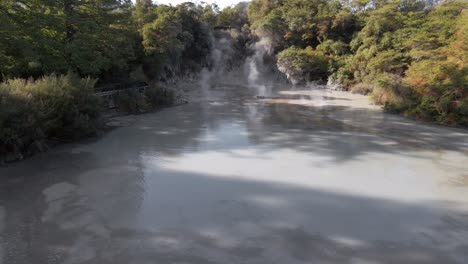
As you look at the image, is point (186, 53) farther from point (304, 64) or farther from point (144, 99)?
point (144, 99)

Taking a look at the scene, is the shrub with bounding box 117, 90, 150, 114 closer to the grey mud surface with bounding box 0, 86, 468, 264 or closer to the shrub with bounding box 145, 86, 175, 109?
the shrub with bounding box 145, 86, 175, 109

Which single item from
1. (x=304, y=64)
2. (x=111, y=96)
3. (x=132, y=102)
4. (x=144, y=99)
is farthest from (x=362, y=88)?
(x=111, y=96)

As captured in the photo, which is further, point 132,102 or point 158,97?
point 158,97

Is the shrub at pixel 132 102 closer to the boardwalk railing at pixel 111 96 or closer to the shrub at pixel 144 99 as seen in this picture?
the shrub at pixel 144 99

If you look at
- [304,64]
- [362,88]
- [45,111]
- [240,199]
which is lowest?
[240,199]

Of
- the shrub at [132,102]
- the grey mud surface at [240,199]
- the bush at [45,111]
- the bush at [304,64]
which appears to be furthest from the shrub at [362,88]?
the bush at [45,111]

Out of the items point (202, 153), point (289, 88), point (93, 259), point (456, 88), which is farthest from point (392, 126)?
point (289, 88)

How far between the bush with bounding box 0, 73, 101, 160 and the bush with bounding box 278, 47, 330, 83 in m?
21.9

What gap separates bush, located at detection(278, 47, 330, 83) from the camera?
31094 millimetres

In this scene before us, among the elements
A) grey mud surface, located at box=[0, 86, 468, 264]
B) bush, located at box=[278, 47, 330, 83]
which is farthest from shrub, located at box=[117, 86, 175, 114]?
bush, located at box=[278, 47, 330, 83]

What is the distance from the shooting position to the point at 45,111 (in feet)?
33.6

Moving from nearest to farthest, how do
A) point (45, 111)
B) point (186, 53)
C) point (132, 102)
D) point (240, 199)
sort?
point (240, 199) → point (45, 111) → point (132, 102) → point (186, 53)

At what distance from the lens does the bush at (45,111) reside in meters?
9.24

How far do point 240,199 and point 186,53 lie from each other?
25500 millimetres
